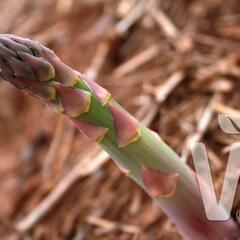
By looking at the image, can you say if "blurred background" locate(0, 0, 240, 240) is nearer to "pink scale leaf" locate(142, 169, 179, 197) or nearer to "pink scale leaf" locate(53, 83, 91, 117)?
"pink scale leaf" locate(142, 169, 179, 197)

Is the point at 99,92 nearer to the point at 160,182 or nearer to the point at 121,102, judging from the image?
the point at 160,182

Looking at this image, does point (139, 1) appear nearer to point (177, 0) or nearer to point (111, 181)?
point (177, 0)

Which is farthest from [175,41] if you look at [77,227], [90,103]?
[90,103]

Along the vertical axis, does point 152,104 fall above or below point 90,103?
below

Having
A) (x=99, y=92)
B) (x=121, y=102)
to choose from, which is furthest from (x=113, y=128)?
(x=121, y=102)

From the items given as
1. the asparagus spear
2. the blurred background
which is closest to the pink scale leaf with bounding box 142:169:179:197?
the asparagus spear

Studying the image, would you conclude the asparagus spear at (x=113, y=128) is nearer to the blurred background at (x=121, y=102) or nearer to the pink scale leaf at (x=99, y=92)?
the pink scale leaf at (x=99, y=92)
